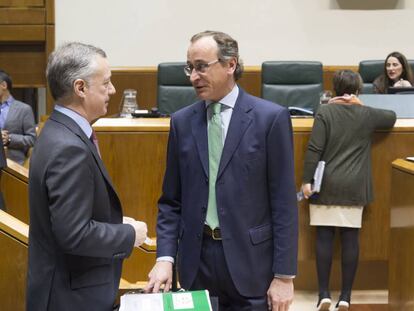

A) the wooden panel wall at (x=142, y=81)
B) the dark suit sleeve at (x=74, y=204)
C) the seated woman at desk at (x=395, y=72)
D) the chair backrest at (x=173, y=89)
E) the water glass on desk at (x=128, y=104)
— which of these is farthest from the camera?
the wooden panel wall at (x=142, y=81)

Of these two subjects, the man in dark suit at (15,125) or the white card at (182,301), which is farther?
the man in dark suit at (15,125)

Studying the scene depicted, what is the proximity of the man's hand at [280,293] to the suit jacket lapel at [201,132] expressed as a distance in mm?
392

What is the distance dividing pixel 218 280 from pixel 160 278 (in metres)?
0.18

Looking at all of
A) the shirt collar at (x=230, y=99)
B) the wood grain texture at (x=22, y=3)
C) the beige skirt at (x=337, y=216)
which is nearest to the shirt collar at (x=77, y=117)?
the shirt collar at (x=230, y=99)

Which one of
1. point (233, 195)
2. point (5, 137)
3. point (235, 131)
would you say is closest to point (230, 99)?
point (235, 131)

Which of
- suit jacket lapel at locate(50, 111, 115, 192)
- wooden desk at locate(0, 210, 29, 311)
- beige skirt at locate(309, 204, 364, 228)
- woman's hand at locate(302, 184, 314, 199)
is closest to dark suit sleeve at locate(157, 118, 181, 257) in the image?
suit jacket lapel at locate(50, 111, 115, 192)

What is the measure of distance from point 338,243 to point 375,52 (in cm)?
375

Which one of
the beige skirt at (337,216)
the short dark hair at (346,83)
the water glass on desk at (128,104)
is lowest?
the beige skirt at (337,216)

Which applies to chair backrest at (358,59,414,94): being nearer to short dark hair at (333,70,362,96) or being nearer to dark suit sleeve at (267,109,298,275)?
short dark hair at (333,70,362,96)

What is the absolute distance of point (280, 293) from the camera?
6.54 feet

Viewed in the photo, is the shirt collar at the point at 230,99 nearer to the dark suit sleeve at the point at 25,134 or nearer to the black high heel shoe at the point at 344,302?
the black high heel shoe at the point at 344,302

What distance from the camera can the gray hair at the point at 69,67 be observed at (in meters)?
1.73

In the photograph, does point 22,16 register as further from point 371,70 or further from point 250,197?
point 250,197

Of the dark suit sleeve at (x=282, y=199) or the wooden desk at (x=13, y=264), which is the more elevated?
the dark suit sleeve at (x=282, y=199)
